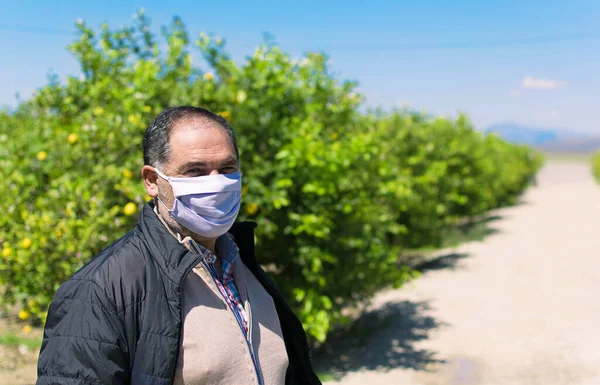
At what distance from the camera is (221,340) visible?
1.55 m

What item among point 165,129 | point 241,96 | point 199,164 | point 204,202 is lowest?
point 204,202

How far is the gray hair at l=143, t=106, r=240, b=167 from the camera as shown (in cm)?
163

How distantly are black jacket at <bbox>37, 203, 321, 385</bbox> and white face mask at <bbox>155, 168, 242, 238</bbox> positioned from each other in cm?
11

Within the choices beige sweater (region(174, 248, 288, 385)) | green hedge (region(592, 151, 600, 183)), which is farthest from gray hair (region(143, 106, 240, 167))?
green hedge (region(592, 151, 600, 183))

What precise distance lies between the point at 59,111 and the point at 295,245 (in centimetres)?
265

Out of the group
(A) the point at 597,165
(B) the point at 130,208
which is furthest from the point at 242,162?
(A) the point at 597,165

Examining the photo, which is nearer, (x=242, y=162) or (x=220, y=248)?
(x=220, y=248)

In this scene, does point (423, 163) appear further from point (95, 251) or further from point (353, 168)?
point (95, 251)

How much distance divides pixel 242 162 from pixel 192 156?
2.62 metres

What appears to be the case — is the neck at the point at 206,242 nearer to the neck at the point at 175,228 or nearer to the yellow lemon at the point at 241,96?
the neck at the point at 175,228

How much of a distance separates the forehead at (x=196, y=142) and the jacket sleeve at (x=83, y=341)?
1.55ft

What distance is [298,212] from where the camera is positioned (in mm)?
4637

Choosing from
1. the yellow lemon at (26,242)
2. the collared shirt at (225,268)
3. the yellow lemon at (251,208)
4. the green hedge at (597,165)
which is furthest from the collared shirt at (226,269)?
the green hedge at (597,165)

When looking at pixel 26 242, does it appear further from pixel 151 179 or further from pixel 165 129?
pixel 165 129
